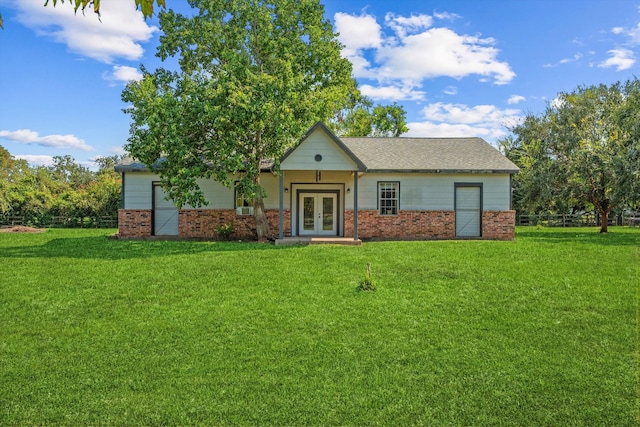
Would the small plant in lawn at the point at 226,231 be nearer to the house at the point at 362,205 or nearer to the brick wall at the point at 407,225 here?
the house at the point at 362,205

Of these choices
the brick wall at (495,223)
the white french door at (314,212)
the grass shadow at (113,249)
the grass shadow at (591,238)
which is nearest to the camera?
the grass shadow at (113,249)

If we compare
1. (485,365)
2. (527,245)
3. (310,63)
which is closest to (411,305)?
(485,365)

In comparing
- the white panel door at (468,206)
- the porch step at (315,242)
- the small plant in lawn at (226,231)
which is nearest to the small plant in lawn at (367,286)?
the porch step at (315,242)

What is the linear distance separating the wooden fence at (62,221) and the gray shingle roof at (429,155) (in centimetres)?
1583

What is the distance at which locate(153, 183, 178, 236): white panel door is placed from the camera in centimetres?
1941

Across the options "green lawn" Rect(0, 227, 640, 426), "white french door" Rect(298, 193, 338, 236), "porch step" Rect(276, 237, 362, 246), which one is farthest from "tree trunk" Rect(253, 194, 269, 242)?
"green lawn" Rect(0, 227, 640, 426)

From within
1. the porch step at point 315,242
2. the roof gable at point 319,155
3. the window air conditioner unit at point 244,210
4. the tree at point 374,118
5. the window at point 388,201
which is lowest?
the porch step at point 315,242

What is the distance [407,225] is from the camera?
19.5 m

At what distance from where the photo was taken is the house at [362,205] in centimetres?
1928

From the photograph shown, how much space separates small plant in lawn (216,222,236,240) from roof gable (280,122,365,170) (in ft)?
A: 12.2

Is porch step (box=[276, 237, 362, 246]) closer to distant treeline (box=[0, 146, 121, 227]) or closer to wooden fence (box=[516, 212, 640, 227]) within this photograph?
distant treeline (box=[0, 146, 121, 227])

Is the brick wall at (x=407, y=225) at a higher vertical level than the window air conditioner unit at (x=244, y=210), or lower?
lower

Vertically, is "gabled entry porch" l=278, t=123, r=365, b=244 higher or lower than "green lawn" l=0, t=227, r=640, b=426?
higher

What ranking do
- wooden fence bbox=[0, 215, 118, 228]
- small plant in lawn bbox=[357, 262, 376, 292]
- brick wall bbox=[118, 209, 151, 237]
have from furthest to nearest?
1. wooden fence bbox=[0, 215, 118, 228]
2. brick wall bbox=[118, 209, 151, 237]
3. small plant in lawn bbox=[357, 262, 376, 292]
